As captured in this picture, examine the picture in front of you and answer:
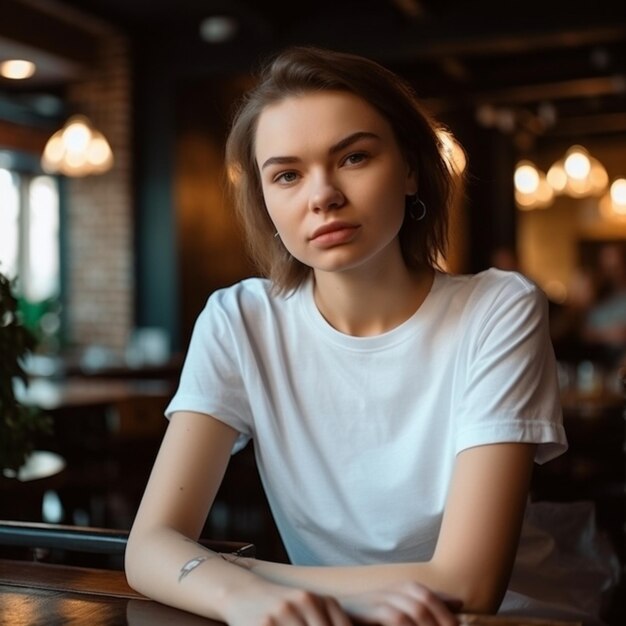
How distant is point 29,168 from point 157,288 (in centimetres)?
132

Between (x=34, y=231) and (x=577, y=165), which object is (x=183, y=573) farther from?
(x=577, y=165)

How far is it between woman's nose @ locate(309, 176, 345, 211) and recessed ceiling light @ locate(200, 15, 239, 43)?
5410 mm

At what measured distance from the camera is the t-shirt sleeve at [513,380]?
4.43 feet

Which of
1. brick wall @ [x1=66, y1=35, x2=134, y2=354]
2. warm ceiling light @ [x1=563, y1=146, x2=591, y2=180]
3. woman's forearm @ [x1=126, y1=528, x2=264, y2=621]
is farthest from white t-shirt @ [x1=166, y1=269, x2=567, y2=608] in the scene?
warm ceiling light @ [x1=563, y1=146, x2=591, y2=180]

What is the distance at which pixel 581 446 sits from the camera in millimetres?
4438

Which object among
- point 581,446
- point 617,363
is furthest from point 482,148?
point 581,446

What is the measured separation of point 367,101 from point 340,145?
113 millimetres

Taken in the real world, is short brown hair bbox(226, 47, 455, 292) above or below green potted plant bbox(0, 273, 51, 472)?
above

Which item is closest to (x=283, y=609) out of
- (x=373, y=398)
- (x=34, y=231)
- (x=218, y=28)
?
(x=373, y=398)

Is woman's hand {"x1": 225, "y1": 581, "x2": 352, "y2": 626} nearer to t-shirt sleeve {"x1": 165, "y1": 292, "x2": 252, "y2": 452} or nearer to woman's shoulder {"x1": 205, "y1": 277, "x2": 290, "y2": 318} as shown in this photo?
t-shirt sleeve {"x1": 165, "y1": 292, "x2": 252, "y2": 452}

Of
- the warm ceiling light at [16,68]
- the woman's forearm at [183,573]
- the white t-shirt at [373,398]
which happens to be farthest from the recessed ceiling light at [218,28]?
the woman's forearm at [183,573]

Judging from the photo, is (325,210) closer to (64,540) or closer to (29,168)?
(64,540)

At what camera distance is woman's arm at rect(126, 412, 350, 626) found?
107cm

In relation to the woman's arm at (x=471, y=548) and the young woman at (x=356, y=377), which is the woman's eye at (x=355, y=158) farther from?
the woman's arm at (x=471, y=548)
